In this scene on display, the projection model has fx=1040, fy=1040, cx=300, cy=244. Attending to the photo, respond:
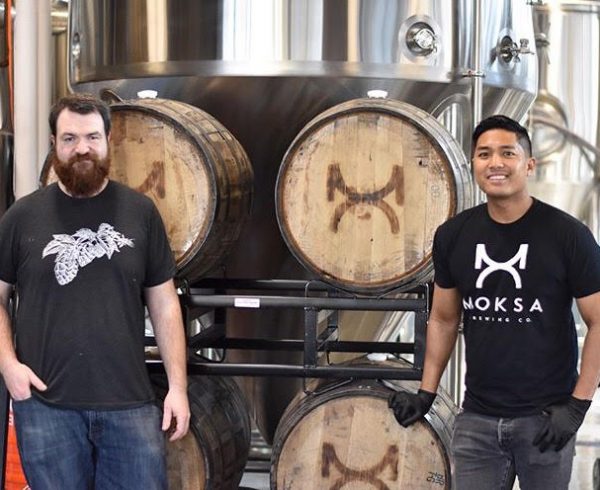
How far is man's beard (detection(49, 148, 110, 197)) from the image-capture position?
3209mm

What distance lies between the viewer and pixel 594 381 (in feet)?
9.80

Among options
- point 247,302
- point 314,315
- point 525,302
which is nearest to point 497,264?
point 525,302

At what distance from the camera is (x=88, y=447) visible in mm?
3268

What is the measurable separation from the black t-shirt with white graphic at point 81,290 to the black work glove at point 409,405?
0.86 meters

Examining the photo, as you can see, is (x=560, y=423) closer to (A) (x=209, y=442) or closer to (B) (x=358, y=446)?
(B) (x=358, y=446)

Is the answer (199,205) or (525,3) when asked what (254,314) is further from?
(525,3)

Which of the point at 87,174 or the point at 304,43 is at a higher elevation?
the point at 304,43

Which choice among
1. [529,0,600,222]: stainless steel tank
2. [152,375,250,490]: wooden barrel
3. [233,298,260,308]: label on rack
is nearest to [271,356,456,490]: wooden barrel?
[152,375,250,490]: wooden barrel

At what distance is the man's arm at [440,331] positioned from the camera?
3.29 meters

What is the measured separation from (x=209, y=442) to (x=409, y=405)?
30.5 inches

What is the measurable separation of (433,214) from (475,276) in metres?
0.52

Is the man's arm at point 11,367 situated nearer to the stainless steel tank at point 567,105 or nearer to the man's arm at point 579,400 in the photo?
the man's arm at point 579,400

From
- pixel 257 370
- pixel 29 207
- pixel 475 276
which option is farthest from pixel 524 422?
pixel 29 207

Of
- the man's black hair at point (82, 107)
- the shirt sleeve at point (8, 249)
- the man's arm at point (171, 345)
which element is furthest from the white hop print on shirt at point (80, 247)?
the man's black hair at point (82, 107)
